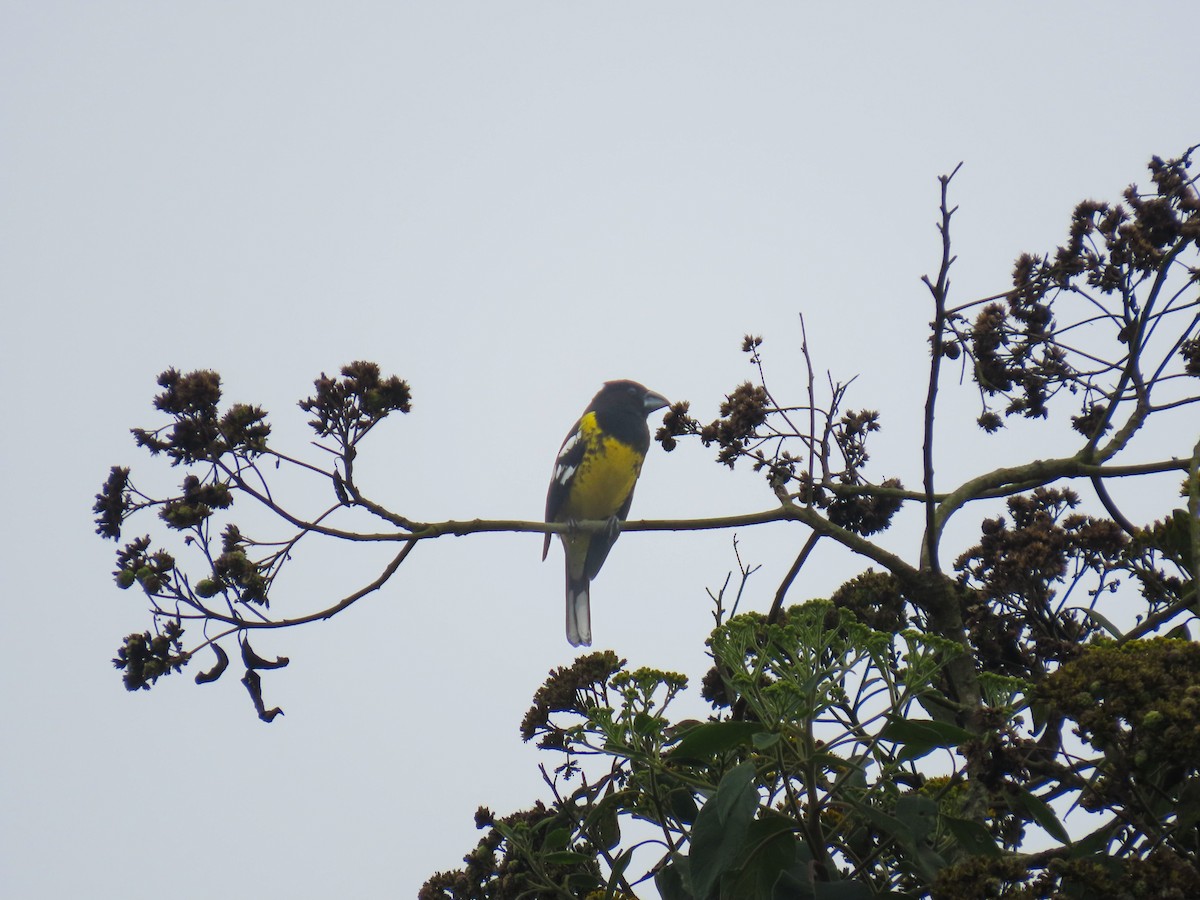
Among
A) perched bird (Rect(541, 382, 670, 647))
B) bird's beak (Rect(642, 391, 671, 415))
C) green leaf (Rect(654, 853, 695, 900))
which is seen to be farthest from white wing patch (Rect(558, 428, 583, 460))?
green leaf (Rect(654, 853, 695, 900))

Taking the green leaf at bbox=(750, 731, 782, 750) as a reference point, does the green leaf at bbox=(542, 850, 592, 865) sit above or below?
above

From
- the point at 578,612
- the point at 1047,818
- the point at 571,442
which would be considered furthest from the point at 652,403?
the point at 1047,818

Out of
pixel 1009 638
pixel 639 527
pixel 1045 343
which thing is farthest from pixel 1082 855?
pixel 1045 343

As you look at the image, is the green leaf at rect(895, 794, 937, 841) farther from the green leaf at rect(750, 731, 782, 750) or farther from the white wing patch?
the white wing patch

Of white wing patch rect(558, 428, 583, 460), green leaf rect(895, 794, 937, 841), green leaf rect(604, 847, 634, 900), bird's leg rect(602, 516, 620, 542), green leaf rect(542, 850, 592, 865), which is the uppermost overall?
white wing patch rect(558, 428, 583, 460)

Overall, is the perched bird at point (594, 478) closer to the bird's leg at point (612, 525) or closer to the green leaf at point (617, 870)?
the bird's leg at point (612, 525)

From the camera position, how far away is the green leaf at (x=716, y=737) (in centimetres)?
241

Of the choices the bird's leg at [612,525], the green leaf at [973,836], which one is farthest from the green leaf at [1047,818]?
the bird's leg at [612,525]

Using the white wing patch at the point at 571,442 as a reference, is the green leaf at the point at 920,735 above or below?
below

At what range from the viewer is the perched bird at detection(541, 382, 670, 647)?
27.8 feet

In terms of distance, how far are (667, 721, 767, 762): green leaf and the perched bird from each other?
5798 mm

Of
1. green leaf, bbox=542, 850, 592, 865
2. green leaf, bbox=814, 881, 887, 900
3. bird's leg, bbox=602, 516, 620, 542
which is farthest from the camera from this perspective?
bird's leg, bbox=602, 516, 620, 542

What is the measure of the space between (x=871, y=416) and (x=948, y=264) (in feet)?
4.35

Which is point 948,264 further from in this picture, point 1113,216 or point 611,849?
point 611,849
